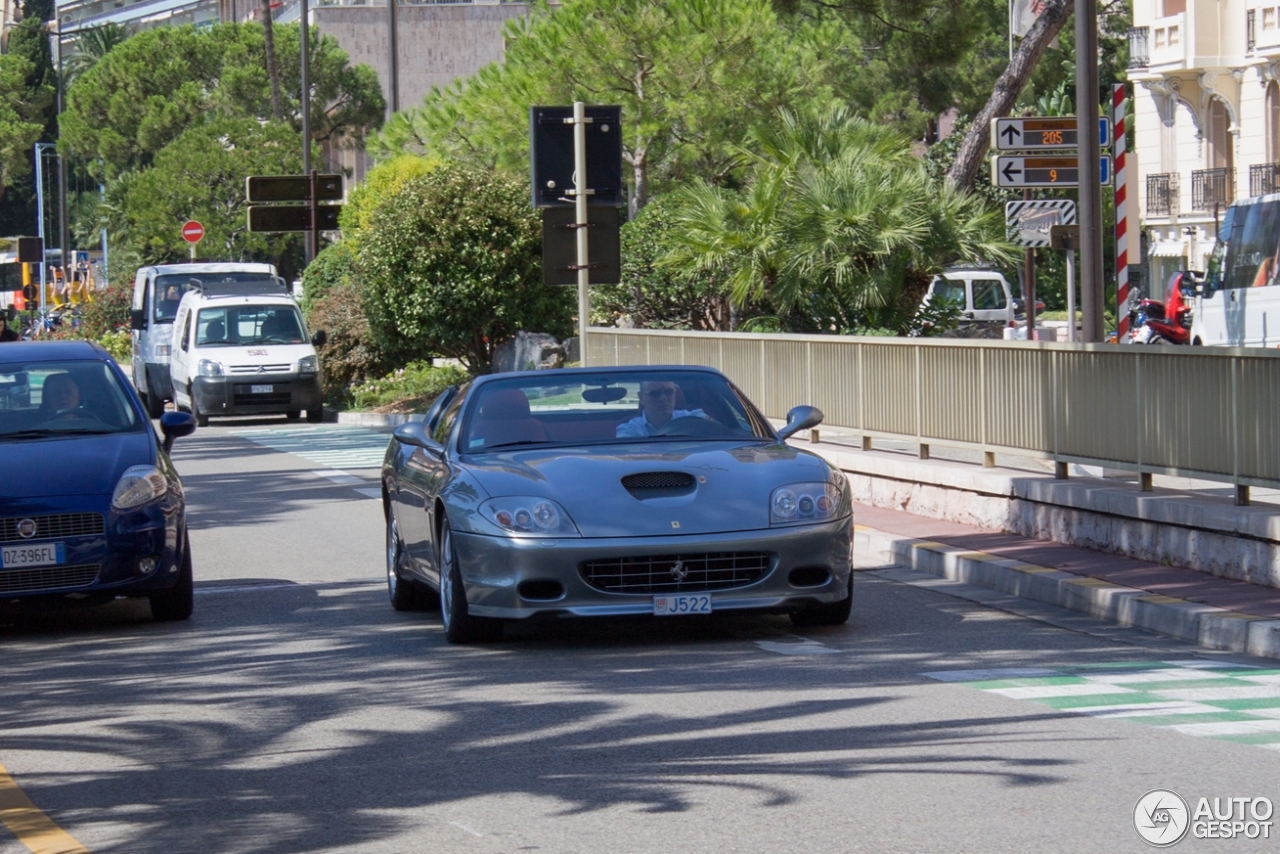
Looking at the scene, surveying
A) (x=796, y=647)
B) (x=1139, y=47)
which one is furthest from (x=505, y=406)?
(x=1139, y=47)

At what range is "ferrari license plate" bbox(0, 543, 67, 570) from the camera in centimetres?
1023

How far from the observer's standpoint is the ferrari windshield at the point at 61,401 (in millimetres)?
11391

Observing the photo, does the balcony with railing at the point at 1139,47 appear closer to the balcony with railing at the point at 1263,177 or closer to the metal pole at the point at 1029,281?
the balcony with railing at the point at 1263,177

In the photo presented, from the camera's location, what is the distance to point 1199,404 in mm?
11164

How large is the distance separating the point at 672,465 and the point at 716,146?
2828 centimetres

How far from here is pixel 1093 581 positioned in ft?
35.1

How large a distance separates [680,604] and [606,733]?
Answer: 1910 millimetres

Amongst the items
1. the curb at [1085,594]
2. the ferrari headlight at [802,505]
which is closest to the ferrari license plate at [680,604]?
the ferrari headlight at [802,505]

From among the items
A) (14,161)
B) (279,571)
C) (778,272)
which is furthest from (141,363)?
(14,161)

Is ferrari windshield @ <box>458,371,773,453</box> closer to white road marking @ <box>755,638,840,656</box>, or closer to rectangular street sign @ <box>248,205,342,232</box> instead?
white road marking @ <box>755,638,840,656</box>

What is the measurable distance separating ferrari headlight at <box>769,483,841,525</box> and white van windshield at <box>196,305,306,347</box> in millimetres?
22475

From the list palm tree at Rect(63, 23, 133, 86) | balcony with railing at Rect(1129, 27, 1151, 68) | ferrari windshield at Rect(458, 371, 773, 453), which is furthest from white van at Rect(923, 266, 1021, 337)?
palm tree at Rect(63, 23, 133, 86)

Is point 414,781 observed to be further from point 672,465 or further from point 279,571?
point 279,571

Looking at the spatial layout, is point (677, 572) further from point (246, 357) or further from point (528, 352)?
point (246, 357)
